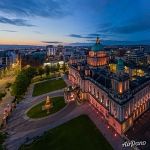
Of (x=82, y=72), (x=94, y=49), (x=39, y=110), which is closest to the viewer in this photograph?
(x=39, y=110)

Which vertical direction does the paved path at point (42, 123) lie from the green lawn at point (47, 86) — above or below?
below

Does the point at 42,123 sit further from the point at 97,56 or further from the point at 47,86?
the point at 47,86

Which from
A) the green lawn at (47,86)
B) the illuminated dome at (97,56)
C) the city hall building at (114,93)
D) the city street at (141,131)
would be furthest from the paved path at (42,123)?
the illuminated dome at (97,56)

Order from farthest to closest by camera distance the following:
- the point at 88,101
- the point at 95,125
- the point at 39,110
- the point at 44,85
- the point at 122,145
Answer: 1. the point at 44,85
2. the point at 88,101
3. the point at 39,110
4. the point at 95,125
5. the point at 122,145

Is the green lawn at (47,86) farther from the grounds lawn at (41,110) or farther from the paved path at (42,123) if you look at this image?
Result: the paved path at (42,123)

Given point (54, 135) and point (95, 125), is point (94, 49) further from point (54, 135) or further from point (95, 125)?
point (54, 135)

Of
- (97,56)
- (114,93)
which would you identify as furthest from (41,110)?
(97,56)

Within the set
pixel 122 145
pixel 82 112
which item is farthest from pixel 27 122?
pixel 122 145
